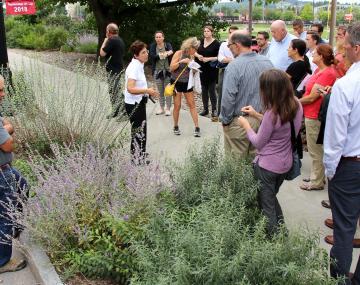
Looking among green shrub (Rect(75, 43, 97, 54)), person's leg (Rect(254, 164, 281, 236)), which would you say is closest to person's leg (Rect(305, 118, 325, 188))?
person's leg (Rect(254, 164, 281, 236))

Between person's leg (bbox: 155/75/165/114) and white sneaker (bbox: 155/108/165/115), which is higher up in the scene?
person's leg (bbox: 155/75/165/114)

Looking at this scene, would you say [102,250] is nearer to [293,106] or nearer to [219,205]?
[219,205]

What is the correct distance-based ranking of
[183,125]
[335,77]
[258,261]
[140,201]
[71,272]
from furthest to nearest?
[183,125], [335,77], [140,201], [71,272], [258,261]

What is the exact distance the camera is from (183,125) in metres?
8.66

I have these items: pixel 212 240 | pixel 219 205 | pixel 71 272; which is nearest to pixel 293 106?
pixel 219 205

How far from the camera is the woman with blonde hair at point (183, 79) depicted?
785 cm

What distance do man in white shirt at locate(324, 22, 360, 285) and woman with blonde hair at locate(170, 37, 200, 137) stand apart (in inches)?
178

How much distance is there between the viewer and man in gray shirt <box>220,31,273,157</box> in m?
4.68

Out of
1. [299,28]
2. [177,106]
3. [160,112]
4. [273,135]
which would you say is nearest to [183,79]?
[177,106]

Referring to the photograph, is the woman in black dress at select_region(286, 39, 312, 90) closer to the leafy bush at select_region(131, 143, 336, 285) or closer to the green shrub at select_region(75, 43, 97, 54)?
the leafy bush at select_region(131, 143, 336, 285)

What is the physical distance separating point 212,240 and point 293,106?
1.46 meters

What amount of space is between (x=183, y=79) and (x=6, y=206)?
465cm

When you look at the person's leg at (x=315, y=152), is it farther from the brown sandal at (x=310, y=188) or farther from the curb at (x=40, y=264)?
the curb at (x=40, y=264)

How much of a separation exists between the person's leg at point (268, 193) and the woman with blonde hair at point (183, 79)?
383 cm
